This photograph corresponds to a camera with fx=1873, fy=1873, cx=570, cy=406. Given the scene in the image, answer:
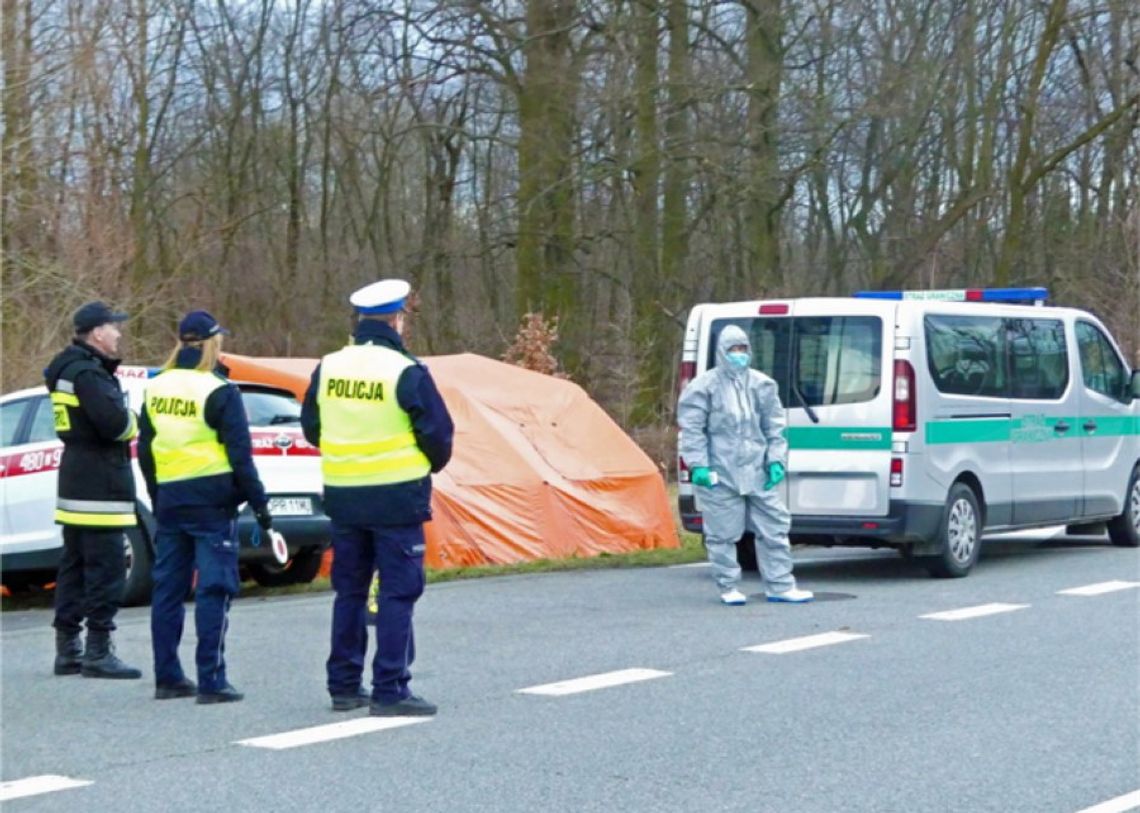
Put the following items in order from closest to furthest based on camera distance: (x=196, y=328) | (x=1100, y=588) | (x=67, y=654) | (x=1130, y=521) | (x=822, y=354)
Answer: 1. (x=196, y=328)
2. (x=67, y=654)
3. (x=1100, y=588)
4. (x=822, y=354)
5. (x=1130, y=521)

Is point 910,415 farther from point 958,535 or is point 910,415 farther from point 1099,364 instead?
point 1099,364

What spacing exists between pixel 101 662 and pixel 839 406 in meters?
5.95

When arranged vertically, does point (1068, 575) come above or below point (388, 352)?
below

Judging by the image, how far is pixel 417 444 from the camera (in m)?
7.70

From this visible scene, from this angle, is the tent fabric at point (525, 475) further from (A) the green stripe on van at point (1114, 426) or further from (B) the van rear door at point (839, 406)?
(A) the green stripe on van at point (1114, 426)

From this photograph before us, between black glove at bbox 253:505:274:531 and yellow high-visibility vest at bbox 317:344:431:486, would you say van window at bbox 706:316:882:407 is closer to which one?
black glove at bbox 253:505:274:531

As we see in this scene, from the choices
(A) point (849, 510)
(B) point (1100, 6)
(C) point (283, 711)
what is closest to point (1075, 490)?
(A) point (849, 510)

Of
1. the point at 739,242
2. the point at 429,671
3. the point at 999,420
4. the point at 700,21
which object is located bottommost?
the point at 429,671

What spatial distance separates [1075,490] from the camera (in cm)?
1503

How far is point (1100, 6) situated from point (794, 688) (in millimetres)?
26214

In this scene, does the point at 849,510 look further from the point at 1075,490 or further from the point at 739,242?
the point at 739,242

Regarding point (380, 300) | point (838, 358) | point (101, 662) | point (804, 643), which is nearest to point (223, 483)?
point (380, 300)

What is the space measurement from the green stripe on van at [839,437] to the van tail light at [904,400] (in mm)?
104

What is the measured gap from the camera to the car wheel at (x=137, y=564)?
39.7 ft
